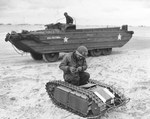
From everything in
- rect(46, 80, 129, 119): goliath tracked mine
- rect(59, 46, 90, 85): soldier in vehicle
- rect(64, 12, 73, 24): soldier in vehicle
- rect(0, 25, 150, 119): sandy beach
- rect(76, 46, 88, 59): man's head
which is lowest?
rect(0, 25, 150, 119): sandy beach

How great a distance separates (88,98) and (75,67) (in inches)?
38.7

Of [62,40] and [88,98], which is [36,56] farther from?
[88,98]

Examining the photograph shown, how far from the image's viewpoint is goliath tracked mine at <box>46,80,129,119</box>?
5854mm

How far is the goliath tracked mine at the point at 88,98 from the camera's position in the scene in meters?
5.85

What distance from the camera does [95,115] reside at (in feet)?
19.4

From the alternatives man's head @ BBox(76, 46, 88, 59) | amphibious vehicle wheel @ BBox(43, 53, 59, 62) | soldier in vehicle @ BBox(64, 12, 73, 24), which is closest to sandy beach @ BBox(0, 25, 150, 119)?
amphibious vehicle wheel @ BBox(43, 53, 59, 62)

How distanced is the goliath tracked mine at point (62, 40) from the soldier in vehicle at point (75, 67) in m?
5.80

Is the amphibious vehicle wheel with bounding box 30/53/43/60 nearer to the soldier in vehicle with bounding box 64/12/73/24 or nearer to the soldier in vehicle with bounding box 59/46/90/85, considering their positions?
the soldier in vehicle with bounding box 64/12/73/24

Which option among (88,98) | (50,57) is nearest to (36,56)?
(50,57)

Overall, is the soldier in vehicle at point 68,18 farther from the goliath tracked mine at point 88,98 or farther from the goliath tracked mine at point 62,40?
the goliath tracked mine at point 88,98

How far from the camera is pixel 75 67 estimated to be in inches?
255

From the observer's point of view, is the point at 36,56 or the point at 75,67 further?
the point at 36,56

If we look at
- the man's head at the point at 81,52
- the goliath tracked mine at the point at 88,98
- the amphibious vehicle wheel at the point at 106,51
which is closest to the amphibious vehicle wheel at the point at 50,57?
the amphibious vehicle wheel at the point at 106,51

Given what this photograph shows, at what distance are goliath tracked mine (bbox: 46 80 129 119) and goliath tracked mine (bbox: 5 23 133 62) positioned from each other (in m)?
5.60
